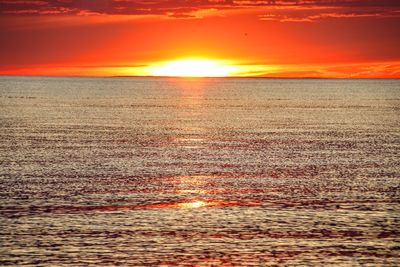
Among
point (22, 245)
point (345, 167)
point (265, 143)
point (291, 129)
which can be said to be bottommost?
point (22, 245)

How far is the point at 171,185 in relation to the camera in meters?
52.9

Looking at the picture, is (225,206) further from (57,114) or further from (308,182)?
(57,114)

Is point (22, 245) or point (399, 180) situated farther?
point (399, 180)

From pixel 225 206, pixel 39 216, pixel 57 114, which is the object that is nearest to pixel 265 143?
pixel 225 206

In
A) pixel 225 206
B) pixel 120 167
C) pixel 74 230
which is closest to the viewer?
pixel 74 230

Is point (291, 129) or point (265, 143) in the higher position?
point (291, 129)

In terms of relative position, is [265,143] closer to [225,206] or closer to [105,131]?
[105,131]

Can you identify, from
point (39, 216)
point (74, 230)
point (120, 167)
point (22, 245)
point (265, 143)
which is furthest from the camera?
point (265, 143)

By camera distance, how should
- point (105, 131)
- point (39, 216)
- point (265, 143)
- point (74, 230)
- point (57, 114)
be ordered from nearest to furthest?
→ point (74, 230)
point (39, 216)
point (265, 143)
point (105, 131)
point (57, 114)

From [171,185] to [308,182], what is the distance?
9.74 metres

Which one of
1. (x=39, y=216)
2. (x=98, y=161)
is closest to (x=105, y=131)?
(x=98, y=161)

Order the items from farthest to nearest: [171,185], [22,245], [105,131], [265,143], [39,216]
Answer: [105,131]
[265,143]
[171,185]
[39,216]
[22,245]

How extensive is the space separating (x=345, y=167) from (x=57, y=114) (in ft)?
257

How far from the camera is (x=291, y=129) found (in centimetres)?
10262
